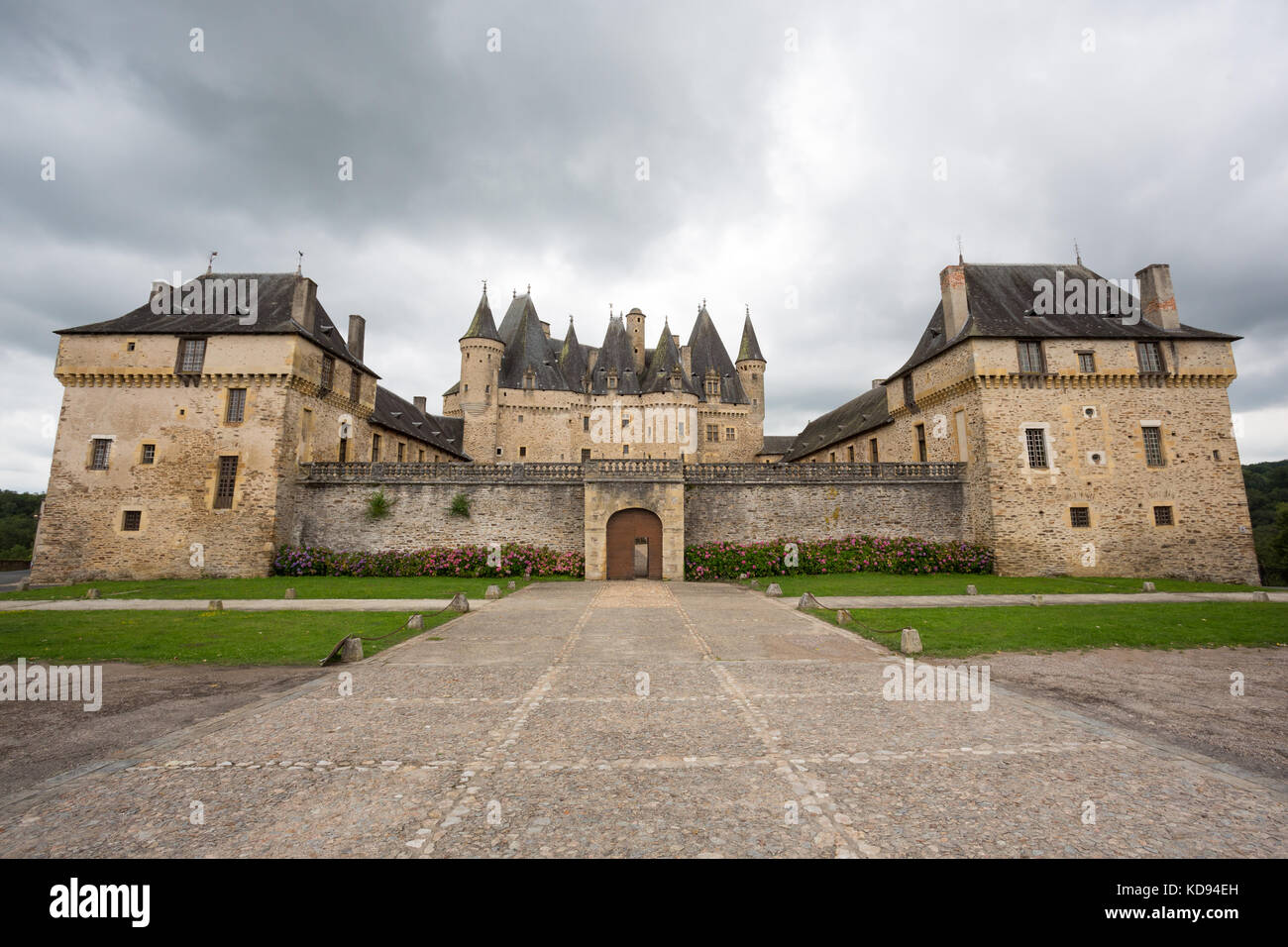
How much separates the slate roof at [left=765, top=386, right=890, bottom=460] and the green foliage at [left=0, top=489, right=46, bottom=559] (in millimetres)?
54065

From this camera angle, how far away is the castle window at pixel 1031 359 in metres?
22.8

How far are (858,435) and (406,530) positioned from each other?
2529 cm

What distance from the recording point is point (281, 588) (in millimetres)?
17844

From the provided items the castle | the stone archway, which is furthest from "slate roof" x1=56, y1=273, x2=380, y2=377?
the stone archway

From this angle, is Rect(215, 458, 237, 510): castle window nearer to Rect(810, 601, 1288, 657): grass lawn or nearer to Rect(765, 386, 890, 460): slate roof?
Rect(810, 601, 1288, 657): grass lawn

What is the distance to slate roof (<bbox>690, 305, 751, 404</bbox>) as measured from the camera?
1751 inches

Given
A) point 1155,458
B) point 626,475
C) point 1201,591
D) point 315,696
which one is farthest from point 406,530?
point 1155,458

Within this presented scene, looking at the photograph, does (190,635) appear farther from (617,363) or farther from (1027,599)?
(617,363)

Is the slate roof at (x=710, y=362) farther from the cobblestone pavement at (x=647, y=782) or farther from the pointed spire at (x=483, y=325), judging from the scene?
the cobblestone pavement at (x=647, y=782)

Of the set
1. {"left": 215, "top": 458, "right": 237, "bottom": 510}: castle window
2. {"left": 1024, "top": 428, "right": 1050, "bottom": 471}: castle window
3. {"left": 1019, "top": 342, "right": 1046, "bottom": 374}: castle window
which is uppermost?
{"left": 1019, "top": 342, "right": 1046, "bottom": 374}: castle window

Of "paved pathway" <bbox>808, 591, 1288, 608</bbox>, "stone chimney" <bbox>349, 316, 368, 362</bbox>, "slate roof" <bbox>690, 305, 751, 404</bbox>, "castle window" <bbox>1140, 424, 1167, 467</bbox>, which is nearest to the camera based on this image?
"paved pathway" <bbox>808, 591, 1288, 608</bbox>

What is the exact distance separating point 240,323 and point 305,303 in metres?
2.67

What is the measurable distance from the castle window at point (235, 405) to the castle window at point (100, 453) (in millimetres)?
4726

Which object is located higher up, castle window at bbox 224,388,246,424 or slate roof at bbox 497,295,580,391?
slate roof at bbox 497,295,580,391
